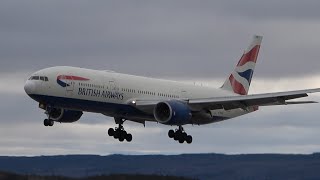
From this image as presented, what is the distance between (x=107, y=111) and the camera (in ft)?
311

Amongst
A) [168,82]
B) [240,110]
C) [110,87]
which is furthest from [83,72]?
[240,110]

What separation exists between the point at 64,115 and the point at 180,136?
10.9 metres

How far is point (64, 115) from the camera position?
99.2 m

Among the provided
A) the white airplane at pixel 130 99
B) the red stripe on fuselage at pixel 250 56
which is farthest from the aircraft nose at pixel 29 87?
the red stripe on fuselage at pixel 250 56

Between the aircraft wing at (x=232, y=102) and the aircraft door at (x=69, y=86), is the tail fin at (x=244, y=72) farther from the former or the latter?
the aircraft door at (x=69, y=86)

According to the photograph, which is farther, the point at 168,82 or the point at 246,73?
the point at 246,73

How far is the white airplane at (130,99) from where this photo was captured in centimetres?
9150

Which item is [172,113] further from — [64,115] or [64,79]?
[64,115]

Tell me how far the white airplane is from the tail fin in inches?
236

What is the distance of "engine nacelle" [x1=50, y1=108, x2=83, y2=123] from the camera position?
98.6m

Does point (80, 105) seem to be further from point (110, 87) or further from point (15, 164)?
point (15, 164)

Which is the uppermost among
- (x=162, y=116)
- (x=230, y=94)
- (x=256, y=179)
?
(x=256, y=179)

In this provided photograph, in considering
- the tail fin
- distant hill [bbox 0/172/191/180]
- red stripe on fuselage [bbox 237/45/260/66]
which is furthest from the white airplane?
red stripe on fuselage [bbox 237/45/260/66]

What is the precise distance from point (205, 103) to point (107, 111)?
28.7 ft
